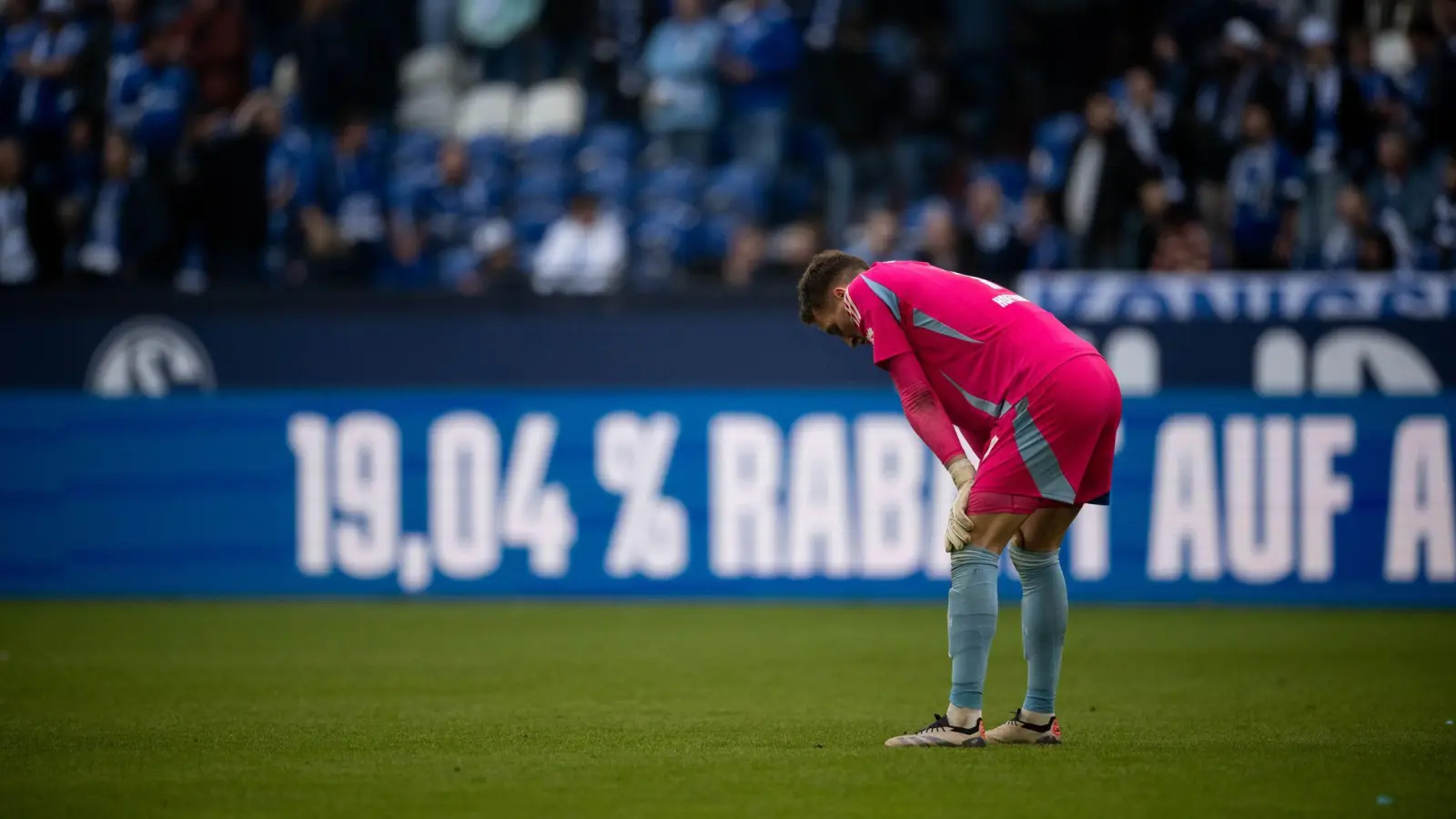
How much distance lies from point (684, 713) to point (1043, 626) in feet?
6.04

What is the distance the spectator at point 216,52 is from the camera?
17.5 m

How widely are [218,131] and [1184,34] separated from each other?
9105 millimetres

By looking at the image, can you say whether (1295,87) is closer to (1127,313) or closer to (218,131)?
(1127,313)

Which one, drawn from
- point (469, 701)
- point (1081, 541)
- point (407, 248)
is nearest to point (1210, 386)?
point (1081, 541)

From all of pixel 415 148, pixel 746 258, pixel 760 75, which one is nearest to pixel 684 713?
pixel 746 258

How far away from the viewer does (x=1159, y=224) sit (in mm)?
15164

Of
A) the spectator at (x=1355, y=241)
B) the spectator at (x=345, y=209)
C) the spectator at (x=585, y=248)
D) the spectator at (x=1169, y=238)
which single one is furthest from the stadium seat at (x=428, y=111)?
the spectator at (x=1355, y=241)

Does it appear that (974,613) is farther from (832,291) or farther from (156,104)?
(156,104)

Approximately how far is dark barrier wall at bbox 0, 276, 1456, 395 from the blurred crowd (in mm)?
409

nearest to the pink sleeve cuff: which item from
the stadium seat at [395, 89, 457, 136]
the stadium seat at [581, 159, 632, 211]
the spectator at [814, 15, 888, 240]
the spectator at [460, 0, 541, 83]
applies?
the stadium seat at [581, 159, 632, 211]

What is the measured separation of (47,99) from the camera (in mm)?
17562

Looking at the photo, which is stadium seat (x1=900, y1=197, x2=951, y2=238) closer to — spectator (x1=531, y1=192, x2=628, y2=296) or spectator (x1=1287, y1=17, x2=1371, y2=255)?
spectator (x1=531, y1=192, x2=628, y2=296)

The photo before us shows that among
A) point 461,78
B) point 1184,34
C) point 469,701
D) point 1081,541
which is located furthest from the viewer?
point 461,78

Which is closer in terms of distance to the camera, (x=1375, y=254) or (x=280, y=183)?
(x=1375, y=254)
